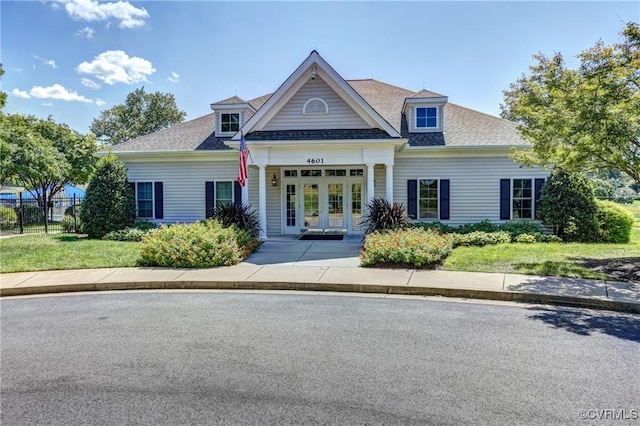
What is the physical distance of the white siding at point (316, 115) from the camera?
15.4 meters

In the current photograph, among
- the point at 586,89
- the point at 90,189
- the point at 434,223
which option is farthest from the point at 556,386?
the point at 90,189

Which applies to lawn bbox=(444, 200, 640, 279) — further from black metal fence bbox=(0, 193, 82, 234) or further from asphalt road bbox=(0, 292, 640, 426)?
black metal fence bbox=(0, 193, 82, 234)

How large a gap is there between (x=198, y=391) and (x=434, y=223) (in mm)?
13264

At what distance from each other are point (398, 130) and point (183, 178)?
9.11 metres

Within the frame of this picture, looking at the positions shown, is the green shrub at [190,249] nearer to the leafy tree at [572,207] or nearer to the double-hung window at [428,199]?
→ the double-hung window at [428,199]

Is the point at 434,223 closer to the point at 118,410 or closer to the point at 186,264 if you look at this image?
the point at 186,264

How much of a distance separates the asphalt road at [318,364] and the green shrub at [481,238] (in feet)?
22.1

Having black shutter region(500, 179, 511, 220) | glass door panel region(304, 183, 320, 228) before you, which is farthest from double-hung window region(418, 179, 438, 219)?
glass door panel region(304, 183, 320, 228)

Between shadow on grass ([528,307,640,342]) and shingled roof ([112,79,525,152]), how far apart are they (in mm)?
9393

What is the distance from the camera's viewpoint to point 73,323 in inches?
257

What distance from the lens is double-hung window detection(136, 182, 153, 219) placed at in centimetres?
1812

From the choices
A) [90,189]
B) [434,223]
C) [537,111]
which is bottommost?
[434,223]

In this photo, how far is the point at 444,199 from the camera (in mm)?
16641

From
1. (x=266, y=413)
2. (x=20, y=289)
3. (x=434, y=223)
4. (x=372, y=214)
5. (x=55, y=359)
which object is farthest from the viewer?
(x=434, y=223)
